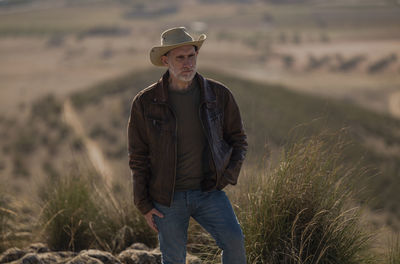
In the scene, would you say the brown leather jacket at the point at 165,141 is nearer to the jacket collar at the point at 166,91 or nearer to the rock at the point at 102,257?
the jacket collar at the point at 166,91

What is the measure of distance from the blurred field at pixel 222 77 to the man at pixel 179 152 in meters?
1.13

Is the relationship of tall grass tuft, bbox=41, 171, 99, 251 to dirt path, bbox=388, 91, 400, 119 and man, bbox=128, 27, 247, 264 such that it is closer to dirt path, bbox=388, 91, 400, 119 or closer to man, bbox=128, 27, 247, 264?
man, bbox=128, 27, 247, 264

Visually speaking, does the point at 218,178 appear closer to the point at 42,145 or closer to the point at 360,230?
the point at 360,230

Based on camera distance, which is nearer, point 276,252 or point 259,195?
point 276,252

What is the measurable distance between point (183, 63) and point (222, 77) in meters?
23.4

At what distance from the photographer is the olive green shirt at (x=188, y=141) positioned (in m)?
3.08

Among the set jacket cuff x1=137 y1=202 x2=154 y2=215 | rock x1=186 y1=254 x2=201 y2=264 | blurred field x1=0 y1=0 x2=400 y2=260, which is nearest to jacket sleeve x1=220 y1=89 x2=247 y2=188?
jacket cuff x1=137 y1=202 x2=154 y2=215

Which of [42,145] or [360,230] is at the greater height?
[360,230]

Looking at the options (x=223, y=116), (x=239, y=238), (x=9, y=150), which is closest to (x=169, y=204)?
(x=239, y=238)

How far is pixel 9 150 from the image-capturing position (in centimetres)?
1939

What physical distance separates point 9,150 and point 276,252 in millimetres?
17942

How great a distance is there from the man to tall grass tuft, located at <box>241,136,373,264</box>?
589 millimetres

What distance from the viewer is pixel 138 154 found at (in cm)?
315

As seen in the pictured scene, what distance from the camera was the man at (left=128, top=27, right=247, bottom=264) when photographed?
3.03 meters
